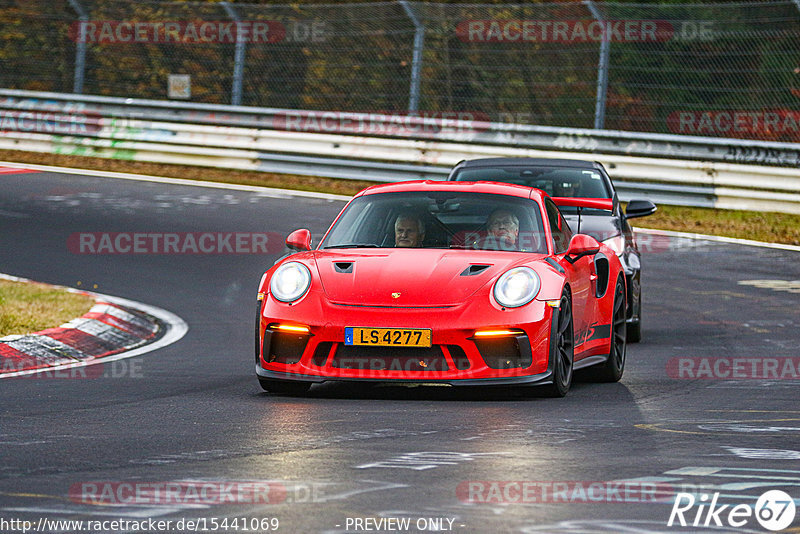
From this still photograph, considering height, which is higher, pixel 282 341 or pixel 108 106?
pixel 108 106

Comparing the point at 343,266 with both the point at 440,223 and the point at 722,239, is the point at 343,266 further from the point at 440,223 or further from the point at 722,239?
the point at 722,239

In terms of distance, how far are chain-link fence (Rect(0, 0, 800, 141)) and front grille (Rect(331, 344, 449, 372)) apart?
1278 centimetres

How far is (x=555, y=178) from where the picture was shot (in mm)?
13203

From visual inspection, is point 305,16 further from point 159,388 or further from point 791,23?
point 159,388

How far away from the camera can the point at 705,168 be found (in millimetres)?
20438

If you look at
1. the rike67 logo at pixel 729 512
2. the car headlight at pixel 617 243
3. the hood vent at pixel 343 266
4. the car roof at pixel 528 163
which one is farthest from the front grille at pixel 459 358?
the car roof at pixel 528 163

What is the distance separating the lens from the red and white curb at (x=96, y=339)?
10.1 metres

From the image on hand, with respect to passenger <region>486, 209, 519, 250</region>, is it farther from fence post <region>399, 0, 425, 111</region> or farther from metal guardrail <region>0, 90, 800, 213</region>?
fence post <region>399, 0, 425, 111</region>

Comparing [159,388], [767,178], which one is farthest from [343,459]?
[767,178]

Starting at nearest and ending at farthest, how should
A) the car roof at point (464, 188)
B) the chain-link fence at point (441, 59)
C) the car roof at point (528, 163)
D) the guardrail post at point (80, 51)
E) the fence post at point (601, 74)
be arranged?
1. the car roof at point (464, 188)
2. the car roof at point (528, 163)
3. the fence post at point (601, 74)
4. the chain-link fence at point (441, 59)
5. the guardrail post at point (80, 51)

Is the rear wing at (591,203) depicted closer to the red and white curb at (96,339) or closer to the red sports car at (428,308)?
the red and white curb at (96,339)

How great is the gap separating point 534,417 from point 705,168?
44.1 feet

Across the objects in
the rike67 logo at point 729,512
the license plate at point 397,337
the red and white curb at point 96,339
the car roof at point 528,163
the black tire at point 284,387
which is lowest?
the red and white curb at point 96,339

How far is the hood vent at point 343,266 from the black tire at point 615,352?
76.6 inches
